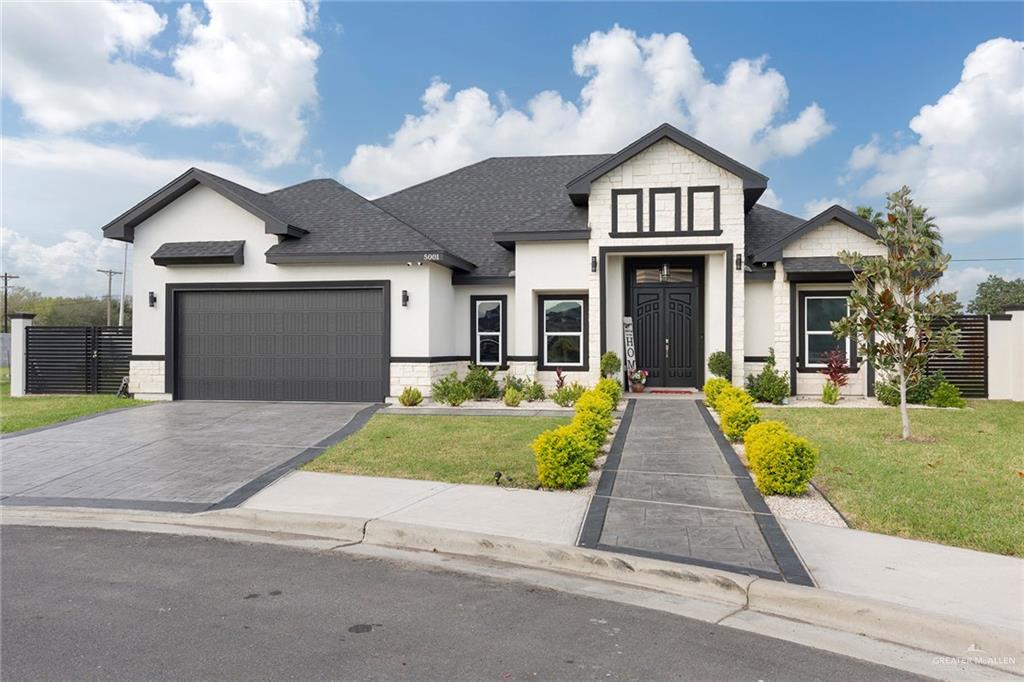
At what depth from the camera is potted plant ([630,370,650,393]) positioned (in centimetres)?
1733

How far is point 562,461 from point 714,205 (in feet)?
34.5

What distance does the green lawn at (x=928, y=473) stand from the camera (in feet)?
21.2

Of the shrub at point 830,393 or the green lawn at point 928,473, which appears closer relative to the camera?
the green lawn at point 928,473

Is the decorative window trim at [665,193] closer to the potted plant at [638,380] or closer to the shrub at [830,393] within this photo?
the potted plant at [638,380]

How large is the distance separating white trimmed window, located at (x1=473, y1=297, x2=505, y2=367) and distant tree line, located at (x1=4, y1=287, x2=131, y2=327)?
51238 mm

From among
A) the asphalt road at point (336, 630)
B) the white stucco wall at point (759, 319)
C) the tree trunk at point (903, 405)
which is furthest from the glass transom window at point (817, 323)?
the asphalt road at point (336, 630)

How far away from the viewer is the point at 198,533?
7098 mm

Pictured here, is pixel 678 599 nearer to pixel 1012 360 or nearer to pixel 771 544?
pixel 771 544

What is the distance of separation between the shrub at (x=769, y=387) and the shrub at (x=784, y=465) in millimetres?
8066

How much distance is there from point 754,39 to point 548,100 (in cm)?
715

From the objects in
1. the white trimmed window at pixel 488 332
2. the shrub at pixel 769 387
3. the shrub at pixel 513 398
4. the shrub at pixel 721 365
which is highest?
the white trimmed window at pixel 488 332

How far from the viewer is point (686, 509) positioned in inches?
289

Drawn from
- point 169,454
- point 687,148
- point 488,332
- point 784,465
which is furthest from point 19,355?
point 784,465

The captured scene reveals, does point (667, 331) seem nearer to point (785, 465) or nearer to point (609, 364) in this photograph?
point (609, 364)
